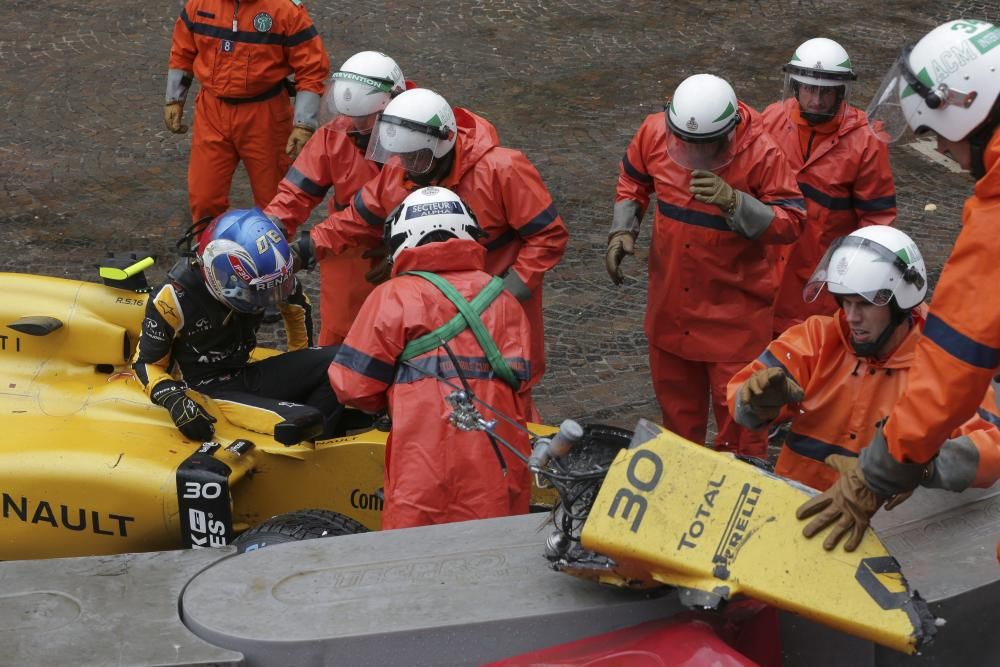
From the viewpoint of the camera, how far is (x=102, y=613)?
3.37 m

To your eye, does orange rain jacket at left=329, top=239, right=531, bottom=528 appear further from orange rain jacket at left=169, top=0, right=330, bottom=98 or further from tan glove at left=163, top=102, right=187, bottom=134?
tan glove at left=163, top=102, right=187, bottom=134

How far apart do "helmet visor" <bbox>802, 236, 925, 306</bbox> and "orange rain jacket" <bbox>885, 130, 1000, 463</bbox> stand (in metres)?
0.79

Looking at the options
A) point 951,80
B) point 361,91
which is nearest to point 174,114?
point 361,91

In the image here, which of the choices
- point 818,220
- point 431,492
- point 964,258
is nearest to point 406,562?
point 431,492

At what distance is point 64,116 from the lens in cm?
1080

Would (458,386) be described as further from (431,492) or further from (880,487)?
(880,487)

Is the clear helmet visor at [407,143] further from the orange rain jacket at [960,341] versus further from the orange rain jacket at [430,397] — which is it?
the orange rain jacket at [960,341]

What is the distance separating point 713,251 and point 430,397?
204 cm

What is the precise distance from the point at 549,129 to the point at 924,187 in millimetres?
3008

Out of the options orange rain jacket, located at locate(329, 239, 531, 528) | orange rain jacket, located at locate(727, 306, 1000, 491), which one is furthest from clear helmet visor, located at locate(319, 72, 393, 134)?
orange rain jacket, located at locate(727, 306, 1000, 491)

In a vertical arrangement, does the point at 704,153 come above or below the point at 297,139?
above

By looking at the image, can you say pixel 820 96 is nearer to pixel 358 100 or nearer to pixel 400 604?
pixel 358 100

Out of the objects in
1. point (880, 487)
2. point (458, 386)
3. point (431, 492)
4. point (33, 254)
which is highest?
point (880, 487)

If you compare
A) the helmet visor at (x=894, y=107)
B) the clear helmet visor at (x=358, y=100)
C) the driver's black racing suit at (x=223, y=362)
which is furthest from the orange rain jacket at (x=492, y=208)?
the helmet visor at (x=894, y=107)
